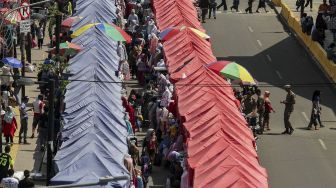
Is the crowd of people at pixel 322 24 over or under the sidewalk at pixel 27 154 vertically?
over

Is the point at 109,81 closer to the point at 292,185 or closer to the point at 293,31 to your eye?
the point at 292,185

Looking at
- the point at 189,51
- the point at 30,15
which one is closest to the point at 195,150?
the point at 189,51

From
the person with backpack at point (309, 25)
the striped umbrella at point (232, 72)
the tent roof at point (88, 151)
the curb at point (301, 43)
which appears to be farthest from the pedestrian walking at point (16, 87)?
the person with backpack at point (309, 25)

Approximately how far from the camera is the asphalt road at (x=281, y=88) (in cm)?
3587

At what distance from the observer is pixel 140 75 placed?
1754 inches

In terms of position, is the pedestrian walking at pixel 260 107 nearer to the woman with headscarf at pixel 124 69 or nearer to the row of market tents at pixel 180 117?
the row of market tents at pixel 180 117

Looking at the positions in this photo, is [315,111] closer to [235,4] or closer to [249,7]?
[249,7]

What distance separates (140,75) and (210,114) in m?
10.7

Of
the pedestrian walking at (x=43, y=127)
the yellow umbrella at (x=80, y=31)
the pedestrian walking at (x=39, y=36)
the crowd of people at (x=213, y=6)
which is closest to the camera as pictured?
the pedestrian walking at (x=43, y=127)

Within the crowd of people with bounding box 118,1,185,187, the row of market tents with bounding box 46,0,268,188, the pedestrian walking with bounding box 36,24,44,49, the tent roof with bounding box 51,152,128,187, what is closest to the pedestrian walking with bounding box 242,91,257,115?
the row of market tents with bounding box 46,0,268,188

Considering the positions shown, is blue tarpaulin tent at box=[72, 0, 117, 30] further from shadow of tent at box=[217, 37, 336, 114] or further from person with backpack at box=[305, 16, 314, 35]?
person with backpack at box=[305, 16, 314, 35]

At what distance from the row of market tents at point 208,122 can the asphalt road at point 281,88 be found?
248cm

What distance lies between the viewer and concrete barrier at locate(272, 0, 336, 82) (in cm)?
4731

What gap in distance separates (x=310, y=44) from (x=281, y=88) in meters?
6.53
